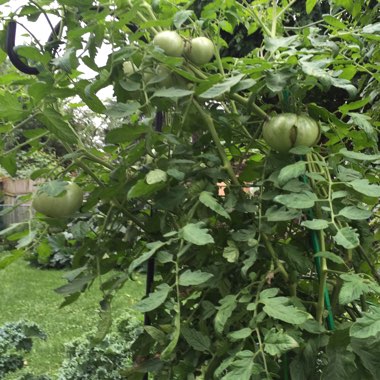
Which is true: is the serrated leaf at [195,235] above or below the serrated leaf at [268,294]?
above

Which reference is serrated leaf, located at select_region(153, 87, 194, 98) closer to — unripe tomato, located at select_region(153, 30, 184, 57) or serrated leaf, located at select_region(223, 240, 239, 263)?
unripe tomato, located at select_region(153, 30, 184, 57)

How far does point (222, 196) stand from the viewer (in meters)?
0.86

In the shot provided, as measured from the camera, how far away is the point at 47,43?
869 millimetres

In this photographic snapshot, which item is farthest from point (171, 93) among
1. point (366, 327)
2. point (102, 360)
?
point (102, 360)

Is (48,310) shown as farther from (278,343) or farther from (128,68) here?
(278,343)

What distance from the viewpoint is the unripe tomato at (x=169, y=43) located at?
30.2 inches

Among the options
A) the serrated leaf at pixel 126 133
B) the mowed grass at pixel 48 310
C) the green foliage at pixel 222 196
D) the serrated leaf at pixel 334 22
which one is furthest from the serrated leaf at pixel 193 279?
the mowed grass at pixel 48 310

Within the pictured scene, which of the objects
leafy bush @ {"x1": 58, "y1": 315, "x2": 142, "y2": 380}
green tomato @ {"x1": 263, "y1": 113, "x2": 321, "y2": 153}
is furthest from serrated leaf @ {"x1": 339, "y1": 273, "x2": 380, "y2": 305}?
leafy bush @ {"x1": 58, "y1": 315, "x2": 142, "y2": 380}

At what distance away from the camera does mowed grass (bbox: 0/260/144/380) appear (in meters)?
3.41

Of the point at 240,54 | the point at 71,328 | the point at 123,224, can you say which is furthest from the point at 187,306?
the point at 240,54

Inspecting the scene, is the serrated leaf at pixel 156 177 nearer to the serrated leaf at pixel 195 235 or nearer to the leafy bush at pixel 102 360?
the serrated leaf at pixel 195 235

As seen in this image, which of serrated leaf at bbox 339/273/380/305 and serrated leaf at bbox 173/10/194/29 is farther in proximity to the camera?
serrated leaf at bbox 173/10/194/29

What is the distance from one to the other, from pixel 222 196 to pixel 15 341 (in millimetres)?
1296

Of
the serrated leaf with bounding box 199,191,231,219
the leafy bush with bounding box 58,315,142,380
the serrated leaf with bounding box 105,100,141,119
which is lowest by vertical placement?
the leafy bush with bounding box 58,315,142,380
